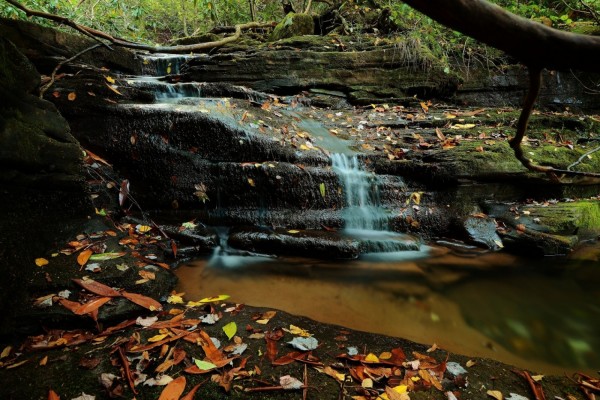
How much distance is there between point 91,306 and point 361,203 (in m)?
4.21

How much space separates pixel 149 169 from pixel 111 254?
206cm

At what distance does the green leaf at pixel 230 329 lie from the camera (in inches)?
103

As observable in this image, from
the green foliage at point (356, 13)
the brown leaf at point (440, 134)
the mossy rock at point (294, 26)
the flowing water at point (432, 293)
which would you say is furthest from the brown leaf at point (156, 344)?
the mossy rock at point (294, 26)

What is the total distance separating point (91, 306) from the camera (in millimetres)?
2766

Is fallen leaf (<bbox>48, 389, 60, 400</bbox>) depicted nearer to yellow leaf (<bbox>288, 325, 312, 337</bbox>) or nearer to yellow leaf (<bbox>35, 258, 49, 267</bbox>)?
yellow leaf (<bbox>35, 258, 49, 267</bbox>)

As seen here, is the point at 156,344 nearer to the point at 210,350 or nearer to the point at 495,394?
the point at 210,350

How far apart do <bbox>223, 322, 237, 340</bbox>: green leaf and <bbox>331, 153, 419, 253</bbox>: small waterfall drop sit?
290 cm

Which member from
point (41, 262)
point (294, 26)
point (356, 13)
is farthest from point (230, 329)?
point (356, 13)

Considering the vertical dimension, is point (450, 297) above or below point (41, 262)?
below

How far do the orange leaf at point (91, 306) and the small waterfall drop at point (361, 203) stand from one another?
11.6ft

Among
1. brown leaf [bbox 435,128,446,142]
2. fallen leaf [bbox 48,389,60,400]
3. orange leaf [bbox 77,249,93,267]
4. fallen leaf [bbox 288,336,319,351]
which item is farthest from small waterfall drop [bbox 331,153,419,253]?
fallen leaf [bbox 48,389,60,400]

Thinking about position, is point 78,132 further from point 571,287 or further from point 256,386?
point 571,287

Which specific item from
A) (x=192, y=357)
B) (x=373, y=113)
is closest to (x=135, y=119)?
(x=192, y=357)

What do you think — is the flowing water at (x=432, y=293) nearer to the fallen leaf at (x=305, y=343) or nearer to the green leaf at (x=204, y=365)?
the fallen leaf at (x=305, y=343)
